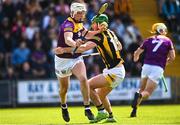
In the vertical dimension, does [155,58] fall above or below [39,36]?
above

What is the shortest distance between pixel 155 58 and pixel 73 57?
2.99m

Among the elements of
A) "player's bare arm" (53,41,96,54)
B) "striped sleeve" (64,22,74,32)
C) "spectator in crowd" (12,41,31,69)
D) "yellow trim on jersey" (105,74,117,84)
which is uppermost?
"striped sleeve" (64,22,74,32)

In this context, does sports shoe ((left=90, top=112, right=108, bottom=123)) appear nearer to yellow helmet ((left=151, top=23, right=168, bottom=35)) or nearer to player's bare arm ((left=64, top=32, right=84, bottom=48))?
player's bare arm ((left=64, top=32, right=84, bottom=48))

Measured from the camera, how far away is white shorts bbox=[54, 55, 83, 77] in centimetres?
1552

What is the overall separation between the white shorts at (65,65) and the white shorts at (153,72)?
267cm

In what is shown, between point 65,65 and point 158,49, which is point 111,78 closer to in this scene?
point 65,65

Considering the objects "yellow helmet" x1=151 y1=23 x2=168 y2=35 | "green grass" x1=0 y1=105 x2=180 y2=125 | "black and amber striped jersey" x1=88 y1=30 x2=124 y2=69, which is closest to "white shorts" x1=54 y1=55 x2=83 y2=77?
"black and amber striped jersey" x1=88 y1=30 x2=124 y2=69

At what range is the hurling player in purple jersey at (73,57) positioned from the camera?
1498 cm

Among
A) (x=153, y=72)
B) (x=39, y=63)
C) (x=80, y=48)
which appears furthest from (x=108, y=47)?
(x=39, y=63)

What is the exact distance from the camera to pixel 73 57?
15.5 metres

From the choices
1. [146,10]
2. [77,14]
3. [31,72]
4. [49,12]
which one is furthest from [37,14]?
[77,14]

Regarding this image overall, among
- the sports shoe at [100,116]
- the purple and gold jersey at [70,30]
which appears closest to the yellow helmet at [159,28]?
the purple and gold jersey at [70,30]

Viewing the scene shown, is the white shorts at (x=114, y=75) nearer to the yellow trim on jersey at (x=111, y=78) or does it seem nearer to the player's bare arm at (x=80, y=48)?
the yellow trim on jersey at (x=111, y=78)

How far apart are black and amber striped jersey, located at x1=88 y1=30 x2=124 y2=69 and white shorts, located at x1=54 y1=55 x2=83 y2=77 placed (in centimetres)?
59
